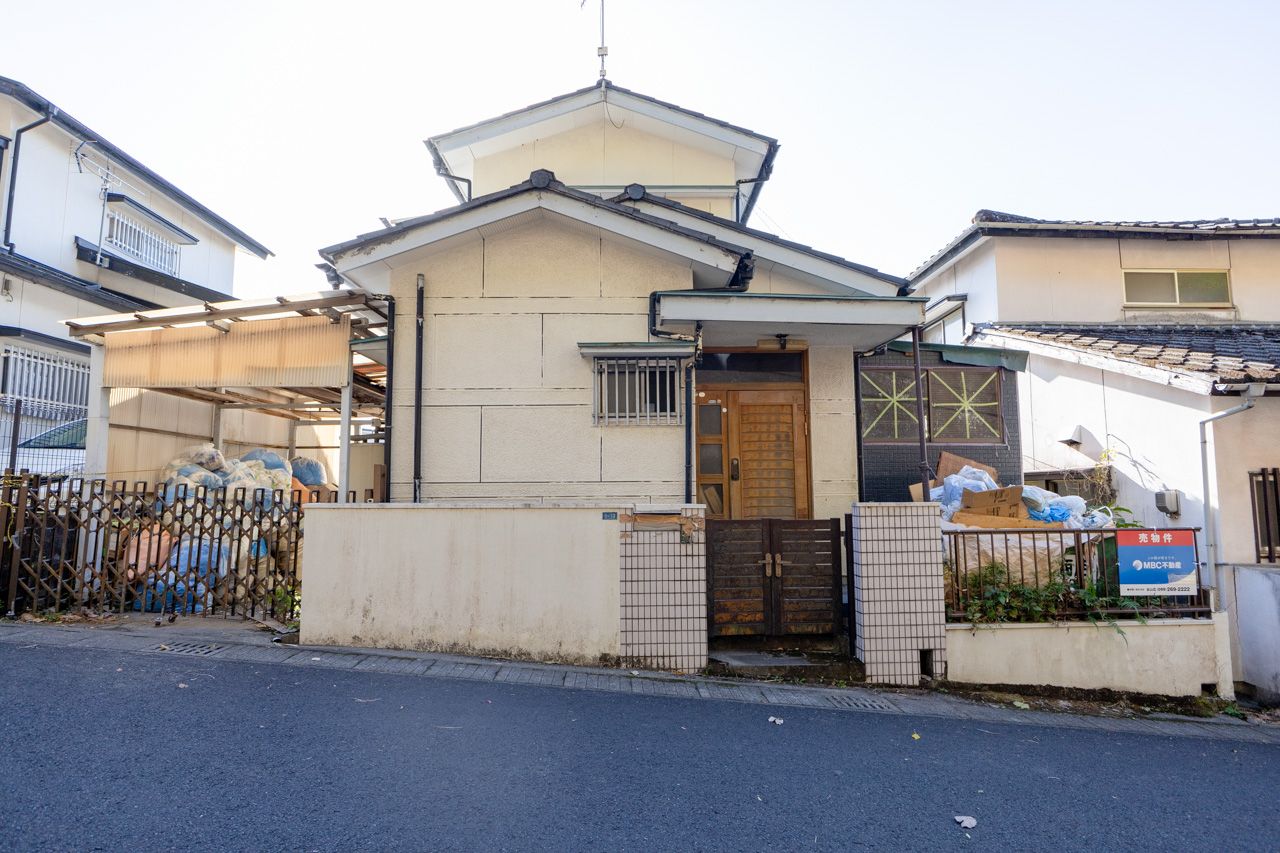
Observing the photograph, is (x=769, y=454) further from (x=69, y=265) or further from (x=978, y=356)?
(x=69, y=265)

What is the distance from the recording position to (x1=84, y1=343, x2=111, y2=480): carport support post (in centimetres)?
918

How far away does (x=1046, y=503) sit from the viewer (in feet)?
28.3

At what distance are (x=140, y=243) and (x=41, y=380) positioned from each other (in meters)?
6.07

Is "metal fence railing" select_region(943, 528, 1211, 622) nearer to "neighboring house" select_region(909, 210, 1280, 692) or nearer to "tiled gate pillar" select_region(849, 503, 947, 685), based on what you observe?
"tiled gate pillar" select_region(849, 503, 947, 685)

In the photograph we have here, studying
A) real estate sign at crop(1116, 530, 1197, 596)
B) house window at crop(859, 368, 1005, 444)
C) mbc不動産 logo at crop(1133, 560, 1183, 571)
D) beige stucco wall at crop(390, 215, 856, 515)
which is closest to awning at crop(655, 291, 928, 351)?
beige stucco wall at crop(390, 215, 856, 515)

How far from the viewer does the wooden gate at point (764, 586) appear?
7.02 m

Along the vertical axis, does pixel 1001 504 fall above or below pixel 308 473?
below

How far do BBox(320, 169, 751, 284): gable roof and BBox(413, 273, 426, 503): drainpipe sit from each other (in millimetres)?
522

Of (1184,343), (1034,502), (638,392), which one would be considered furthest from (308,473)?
(1184,343)

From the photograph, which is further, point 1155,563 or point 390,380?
point 390,380

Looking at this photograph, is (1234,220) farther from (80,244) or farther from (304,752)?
(80,244)

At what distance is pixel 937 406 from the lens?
1006 cm

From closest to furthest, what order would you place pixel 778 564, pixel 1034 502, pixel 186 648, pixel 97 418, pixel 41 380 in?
pixel 186 648
pixel 778 564
pixel 1034 502
pixel 97 418
pixel 41 380

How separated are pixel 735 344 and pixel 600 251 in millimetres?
2295
